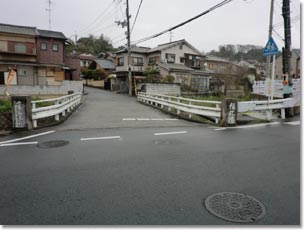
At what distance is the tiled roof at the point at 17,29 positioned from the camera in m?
24.7

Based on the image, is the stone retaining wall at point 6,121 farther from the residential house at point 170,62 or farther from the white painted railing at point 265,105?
the residential house at point 170,62

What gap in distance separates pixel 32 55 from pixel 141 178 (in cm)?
2669

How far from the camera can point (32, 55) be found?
2527 centimetres

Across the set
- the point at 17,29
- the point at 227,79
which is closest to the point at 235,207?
the point at 227,79

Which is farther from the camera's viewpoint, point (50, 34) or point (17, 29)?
point (50, 34)

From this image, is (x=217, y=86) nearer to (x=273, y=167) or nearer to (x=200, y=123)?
(x=200, y=123)

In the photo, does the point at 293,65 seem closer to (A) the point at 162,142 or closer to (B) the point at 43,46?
(B) the point at 43,46

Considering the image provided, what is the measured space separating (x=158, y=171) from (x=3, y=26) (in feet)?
97.2

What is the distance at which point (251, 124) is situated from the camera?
29.3 ft

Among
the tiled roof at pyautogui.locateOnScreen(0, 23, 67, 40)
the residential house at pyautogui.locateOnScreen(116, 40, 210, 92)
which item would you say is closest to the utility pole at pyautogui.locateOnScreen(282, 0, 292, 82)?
the residential house at pyautogui.locateOnScreen(116, 40, 210, 92)

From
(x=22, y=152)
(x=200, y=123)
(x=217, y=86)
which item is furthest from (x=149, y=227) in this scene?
(x=217, y=86)

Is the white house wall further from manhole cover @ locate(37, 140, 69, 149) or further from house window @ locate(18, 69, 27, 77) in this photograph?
manhole cover @ locate(37, 140, 69, 149)

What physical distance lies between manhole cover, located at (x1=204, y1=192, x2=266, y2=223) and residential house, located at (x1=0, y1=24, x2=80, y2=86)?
27.1 meters

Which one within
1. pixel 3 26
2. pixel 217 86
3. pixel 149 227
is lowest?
pixel 149 227
